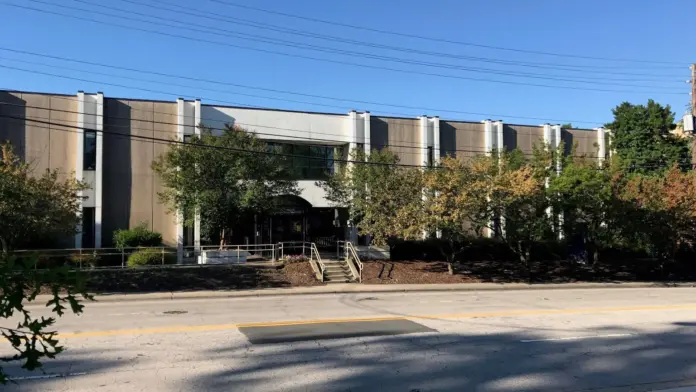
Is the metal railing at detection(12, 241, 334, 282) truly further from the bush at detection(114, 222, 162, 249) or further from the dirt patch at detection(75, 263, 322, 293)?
the dirt patch at detection(75, 263, 322, 293)

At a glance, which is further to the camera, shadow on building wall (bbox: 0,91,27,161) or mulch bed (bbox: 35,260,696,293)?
shadow on building wall (bbox: 0,91,27,161)

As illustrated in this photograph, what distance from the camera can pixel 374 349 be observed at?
849 centimetres

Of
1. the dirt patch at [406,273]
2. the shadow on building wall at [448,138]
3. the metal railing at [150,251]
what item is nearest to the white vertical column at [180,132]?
the metal railing at [150,251]

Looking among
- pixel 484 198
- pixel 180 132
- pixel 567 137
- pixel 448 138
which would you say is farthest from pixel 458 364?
pixel 567 137

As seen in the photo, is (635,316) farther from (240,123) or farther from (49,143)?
(49,143)

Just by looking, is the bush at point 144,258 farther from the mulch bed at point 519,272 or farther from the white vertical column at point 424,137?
the white vertical column at point 424,137

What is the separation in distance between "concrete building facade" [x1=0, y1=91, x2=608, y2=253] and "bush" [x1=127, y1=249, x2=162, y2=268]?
9.71 ft

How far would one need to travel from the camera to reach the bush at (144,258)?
22.2 meters

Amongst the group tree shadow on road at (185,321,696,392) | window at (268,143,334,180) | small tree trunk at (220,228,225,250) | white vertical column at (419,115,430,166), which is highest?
white vertical column at (419,115,430,166)

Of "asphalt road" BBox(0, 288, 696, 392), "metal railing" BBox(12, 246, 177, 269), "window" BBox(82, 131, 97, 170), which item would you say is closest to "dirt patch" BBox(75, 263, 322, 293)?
"metal railing" BBox(12, 246, 177, 269)

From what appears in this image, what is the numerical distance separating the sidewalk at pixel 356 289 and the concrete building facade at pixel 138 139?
7388 millimetres

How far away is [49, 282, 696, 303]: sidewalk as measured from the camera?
17.8m

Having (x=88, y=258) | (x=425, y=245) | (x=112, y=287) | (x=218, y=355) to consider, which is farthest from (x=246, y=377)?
(x=425, y=245)

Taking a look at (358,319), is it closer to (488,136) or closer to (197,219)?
(197,219)
